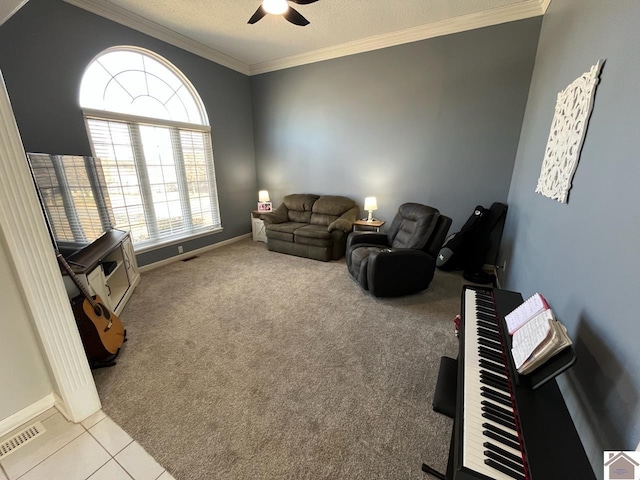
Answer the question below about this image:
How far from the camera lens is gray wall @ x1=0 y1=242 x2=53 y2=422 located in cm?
132

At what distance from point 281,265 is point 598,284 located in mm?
3206

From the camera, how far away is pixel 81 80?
269 cm

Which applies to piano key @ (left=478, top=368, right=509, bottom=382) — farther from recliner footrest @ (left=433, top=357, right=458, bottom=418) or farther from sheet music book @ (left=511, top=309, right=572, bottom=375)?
recliner footrest @ (left=433, top=357, right=458, bottom=418)

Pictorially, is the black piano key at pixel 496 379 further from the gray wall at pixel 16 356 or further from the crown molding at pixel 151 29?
the crown molding at pixel 151 29

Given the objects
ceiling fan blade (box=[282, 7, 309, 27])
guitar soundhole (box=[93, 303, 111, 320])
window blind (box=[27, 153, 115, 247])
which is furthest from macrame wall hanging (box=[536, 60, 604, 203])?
window blind (box=[27, 153, 115, 247])

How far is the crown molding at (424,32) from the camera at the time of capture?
111 inches

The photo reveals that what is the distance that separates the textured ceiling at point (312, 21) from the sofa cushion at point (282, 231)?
2620mm

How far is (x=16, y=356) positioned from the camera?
140 centimetres

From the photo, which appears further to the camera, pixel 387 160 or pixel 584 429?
pixel 387 160

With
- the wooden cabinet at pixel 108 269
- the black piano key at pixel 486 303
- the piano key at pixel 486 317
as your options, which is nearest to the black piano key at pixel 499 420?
the piano key at pixel 486 317

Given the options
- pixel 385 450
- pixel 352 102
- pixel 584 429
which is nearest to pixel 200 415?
pixel 385 450

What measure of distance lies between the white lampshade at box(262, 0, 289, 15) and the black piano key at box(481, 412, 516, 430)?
302 cm

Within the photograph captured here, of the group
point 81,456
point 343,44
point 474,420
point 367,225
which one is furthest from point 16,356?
point 343,44

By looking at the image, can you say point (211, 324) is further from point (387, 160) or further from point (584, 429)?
point (387, 160)
